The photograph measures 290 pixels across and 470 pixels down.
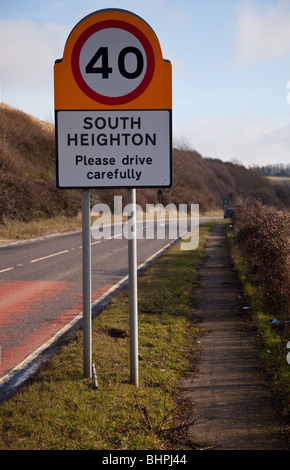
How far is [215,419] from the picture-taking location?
4375 mm

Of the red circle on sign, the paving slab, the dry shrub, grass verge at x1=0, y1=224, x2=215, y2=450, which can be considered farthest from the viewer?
the dry shrub

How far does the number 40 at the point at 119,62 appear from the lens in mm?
4707

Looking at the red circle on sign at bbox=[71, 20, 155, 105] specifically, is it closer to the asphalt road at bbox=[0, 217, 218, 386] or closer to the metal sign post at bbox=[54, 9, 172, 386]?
the metal sign post at bbox=[54, 9, 172, 386]

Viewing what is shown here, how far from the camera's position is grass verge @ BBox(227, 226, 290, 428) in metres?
4.94

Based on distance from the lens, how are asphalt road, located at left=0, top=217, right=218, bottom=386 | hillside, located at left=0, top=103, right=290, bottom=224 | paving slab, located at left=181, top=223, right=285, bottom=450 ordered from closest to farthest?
1. paving slab, located at left=181, top=223, right=285, bottom=450
2. asphalt road, located at left=0, top=217, right=218, bottom=386
3. hillside, located at left=0, top=103, right=290, bottom=224

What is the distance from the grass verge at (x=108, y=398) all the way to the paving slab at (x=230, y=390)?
203 millimetres

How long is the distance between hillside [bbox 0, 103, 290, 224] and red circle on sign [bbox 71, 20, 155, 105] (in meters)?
9.50

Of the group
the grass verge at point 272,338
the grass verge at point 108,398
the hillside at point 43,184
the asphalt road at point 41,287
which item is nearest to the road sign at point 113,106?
the grass verge at point 108,398

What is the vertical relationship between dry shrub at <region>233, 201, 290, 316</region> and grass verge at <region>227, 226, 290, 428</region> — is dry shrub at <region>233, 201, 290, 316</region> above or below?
above

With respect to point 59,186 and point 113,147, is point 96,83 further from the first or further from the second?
point 59,186

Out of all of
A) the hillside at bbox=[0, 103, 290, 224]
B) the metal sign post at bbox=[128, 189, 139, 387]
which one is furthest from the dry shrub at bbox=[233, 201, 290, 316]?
the metal sign post at bbox=[128, 189, 139, 387]

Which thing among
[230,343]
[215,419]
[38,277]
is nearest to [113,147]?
[215,419]
